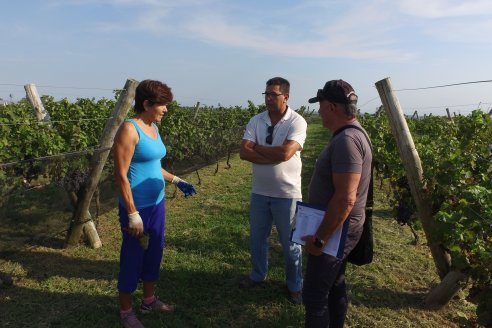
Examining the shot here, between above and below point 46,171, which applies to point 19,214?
below

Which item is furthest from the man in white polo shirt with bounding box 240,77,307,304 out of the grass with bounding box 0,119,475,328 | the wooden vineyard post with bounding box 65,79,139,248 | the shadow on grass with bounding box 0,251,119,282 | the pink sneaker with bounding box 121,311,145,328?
the shadow on grass with bounding box 0,251,119,282

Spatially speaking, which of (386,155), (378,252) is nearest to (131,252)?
(378,252)

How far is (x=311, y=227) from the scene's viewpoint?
2.25 m

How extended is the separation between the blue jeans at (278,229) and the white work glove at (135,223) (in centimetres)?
106

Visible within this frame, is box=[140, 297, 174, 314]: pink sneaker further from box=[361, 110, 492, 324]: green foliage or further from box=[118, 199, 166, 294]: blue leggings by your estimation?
box=[361, 110, 492, 324]: green foliage

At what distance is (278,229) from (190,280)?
1.16 metres

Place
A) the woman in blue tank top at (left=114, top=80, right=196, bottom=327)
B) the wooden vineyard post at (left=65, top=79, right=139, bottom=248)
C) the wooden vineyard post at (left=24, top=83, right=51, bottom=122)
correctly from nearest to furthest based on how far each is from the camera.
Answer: the woman in blue tank top at (left=114, top=80, right=196, bottom=327) < the wooden vineyard post at (left=65, top=79, right=139, bottom=248) < the wooden vineyard post at (left=24, top=83, right=51, bottom=122)

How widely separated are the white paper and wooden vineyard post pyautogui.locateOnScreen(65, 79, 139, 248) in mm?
2496

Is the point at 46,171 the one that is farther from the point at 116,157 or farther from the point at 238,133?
the point at 238,133

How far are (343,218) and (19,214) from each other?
10.7 feet

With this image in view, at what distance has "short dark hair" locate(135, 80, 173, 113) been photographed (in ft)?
8.25

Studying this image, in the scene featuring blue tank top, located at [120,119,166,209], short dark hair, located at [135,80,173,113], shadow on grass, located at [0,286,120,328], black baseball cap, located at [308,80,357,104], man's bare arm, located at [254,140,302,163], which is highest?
black baseball cap, located at [308,80,357,104]

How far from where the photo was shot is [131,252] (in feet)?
8.85

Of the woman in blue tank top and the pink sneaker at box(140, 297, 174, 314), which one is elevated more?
the woman in blue tank top
